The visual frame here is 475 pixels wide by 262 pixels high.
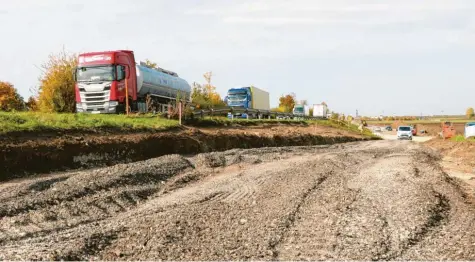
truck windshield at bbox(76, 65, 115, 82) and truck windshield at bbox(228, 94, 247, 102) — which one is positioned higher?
truck windshield at bbox(76, 65, 115, 82)

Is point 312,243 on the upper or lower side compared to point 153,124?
lower

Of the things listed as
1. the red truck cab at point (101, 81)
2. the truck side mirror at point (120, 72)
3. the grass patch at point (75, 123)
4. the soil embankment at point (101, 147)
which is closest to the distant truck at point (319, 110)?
the soil embankment at point (101, 147)

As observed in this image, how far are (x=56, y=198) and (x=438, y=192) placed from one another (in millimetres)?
9097

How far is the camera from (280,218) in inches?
351

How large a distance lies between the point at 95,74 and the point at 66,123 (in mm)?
8664

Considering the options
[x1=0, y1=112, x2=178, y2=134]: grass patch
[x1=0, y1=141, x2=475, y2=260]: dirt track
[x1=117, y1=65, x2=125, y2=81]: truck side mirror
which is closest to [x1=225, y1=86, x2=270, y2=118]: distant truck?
[x1=117, y1=65, x2=125, y2=81]: truck side mirror

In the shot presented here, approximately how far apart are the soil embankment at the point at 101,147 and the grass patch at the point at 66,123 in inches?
20.5

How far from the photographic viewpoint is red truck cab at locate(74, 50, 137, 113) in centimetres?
2766

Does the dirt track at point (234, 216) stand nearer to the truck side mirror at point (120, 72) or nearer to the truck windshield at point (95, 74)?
the truck side mirror at point (120, 72)

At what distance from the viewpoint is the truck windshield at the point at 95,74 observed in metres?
27.7

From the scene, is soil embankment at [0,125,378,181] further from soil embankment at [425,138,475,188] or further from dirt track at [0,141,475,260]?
soil embankment at [425,138,475,188]

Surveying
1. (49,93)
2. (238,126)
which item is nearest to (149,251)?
(238,126)

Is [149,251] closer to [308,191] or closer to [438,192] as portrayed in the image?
[308,191]

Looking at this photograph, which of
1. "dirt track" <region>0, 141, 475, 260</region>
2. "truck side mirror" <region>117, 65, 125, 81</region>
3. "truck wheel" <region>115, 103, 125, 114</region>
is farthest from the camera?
"truck wheel" <region>115, 103, 125, 114</region>
